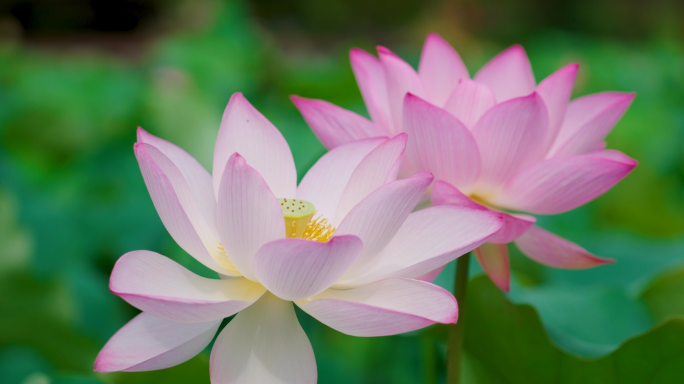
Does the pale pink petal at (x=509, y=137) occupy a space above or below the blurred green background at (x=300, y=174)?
above

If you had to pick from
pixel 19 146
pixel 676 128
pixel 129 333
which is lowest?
pixel 676 128

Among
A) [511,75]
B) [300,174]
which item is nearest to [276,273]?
[511,75]

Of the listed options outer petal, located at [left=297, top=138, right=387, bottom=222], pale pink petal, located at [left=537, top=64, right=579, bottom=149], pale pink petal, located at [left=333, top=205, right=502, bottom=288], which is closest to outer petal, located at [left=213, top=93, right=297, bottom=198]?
outer petal, located at [left=297, top=138, right=387, bottom=222]

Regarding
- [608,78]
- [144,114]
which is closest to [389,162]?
[144,114]

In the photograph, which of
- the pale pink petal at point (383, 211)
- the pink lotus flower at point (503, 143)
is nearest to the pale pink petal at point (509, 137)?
the pink lotus flower at point (503, 143)

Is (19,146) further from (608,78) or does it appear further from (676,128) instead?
(608,78)

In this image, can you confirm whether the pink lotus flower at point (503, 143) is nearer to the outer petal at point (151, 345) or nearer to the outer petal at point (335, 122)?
the outer petal at point (335, 122)

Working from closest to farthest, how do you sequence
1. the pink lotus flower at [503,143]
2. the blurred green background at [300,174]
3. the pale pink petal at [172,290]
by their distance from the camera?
1. the pale pink petal at [172,290]
2. the pink lotus flower at [503,143]
3. the blurred green background at [300,174]

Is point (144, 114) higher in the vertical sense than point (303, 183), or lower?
lower
